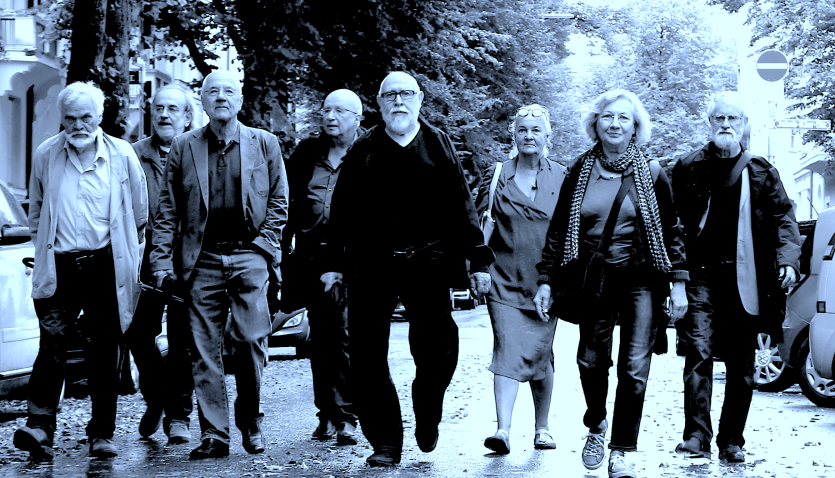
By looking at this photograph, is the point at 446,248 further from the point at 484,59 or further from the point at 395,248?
the point at 484,59

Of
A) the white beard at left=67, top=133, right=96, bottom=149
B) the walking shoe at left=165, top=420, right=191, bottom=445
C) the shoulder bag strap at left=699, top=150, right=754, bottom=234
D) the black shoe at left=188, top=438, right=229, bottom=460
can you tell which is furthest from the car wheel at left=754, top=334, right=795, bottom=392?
the white beard at left=67, top=133, right=96, bottom=149

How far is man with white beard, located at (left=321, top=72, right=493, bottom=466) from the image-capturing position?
7.24 m

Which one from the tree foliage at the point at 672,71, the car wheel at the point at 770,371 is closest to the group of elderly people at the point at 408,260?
the car wheel at the point at 770,371

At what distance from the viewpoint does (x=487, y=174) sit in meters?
8.57

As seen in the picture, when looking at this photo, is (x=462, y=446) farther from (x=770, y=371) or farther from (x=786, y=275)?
(x=770, y=371)

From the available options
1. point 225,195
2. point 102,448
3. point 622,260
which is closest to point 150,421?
point 102,448

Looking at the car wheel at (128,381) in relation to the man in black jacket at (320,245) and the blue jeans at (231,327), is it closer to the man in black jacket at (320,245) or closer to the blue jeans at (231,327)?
the man in black jacket at (320,245)

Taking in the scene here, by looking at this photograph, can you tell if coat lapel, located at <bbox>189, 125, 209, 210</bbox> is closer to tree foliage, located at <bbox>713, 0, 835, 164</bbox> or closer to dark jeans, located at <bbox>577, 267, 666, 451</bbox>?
dark jeans, located at <bbox>577, 267, 666, 451</bbox>

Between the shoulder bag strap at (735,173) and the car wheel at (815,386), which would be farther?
the car wheel at (815,386)

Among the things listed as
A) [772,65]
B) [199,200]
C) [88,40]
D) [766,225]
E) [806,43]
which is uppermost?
[806,43]

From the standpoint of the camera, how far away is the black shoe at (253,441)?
7.71 m

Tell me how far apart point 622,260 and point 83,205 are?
10.2 feet

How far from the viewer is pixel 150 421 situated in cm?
856

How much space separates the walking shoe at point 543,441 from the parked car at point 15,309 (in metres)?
3.81
